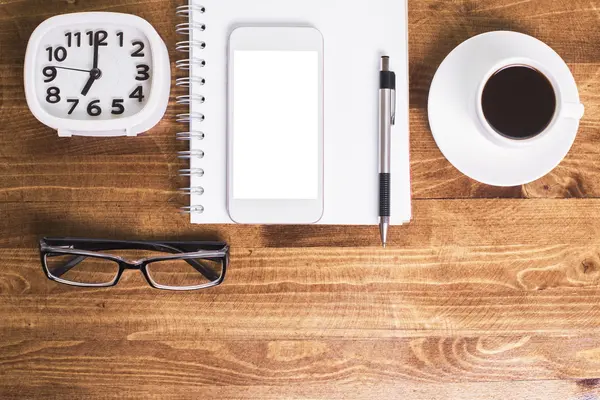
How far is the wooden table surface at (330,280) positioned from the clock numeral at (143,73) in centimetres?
5

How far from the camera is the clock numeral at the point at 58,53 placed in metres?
0.64

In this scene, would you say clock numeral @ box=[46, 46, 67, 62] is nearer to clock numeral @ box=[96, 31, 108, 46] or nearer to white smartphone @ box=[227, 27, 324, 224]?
clock numeral @ box=[96, 31, 108, 46]

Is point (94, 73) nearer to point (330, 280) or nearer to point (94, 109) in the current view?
point (94, 109)

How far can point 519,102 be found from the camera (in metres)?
0.57

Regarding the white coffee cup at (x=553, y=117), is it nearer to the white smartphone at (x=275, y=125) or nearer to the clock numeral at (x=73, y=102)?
the white smartphone at (x=275, y=125)

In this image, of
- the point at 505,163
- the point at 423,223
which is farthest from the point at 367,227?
the point at 505,163

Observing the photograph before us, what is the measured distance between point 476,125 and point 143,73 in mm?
383

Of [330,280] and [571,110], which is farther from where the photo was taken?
[330,280]

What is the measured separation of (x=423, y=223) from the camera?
68 cm

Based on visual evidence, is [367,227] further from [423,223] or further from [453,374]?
[453,374]

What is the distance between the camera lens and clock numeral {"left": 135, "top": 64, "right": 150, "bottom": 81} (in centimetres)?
64

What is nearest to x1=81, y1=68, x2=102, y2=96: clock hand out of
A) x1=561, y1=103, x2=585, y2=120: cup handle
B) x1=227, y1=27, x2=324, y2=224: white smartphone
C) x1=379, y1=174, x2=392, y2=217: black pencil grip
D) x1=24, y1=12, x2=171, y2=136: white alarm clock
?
x1=24, y1=12, x2=171, y2=136: white alarm clock

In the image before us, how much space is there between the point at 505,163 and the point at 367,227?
0.18 meters

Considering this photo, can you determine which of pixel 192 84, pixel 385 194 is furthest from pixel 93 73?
pixel 385 194
